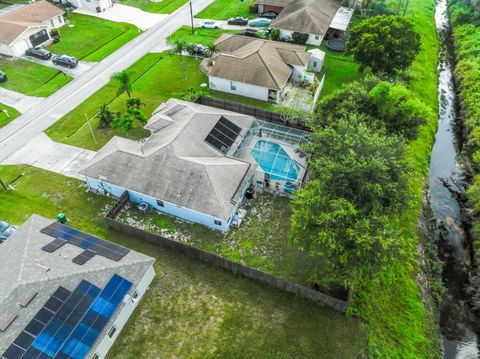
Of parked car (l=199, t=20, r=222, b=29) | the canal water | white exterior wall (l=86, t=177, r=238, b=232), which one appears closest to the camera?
the canal water

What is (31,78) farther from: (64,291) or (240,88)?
(64,291)

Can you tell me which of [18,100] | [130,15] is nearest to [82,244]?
[18,100]

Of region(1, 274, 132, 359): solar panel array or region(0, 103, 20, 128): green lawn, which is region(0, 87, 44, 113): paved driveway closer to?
region(0, 103, 20, 128): green lawn

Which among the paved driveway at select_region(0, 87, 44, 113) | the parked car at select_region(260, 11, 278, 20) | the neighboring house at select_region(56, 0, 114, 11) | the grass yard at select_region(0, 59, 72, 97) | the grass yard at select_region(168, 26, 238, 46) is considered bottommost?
the paved driveway at select_region(0, 87, 44, 113)

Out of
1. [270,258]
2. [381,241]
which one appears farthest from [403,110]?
[270,258]

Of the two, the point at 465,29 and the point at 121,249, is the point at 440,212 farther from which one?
the point at 465,29

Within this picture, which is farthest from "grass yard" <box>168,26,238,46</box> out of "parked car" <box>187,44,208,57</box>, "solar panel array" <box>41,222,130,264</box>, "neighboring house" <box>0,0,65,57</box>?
"solar panel array" <box>41,222,130,264</box>
